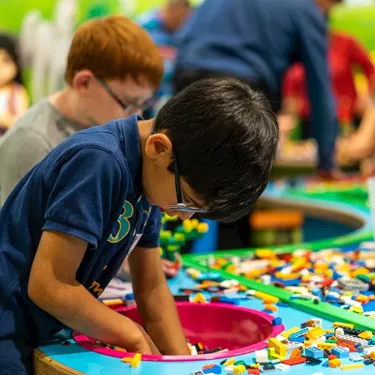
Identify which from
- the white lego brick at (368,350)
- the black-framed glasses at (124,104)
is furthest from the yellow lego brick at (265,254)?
the white lego brick at (368,350)

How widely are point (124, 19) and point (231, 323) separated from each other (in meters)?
0.82

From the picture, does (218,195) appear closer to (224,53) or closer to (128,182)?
(128,182)

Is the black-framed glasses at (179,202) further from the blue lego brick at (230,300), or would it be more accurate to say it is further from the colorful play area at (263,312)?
the blue lego brick at (230,300)

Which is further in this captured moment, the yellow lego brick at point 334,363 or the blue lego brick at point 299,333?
the blue lego brick at point 299,333

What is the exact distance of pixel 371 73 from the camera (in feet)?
20.5

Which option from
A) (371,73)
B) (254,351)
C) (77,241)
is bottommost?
(371,73)

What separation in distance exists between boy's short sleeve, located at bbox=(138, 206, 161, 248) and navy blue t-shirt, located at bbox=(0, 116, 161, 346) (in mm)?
107

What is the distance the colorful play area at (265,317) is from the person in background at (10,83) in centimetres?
311

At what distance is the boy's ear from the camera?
1.30 m

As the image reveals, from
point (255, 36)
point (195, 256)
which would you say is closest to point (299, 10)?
point (255, 36)

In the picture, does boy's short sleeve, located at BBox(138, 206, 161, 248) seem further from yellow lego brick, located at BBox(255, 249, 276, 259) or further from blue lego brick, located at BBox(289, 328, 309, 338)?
yellow lego brick, located at BBox(255, 249, 276, 259)

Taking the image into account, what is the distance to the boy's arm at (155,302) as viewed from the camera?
158 cm

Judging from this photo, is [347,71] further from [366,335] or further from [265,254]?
[366,335]

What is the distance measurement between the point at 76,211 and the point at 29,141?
60 cm
